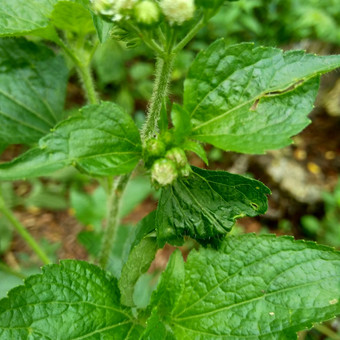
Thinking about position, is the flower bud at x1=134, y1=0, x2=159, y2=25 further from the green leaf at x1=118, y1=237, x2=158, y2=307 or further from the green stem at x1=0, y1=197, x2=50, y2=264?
the green stem at x1=0, y1=197, x2=50, y2=264

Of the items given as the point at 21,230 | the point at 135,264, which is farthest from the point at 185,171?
the point at 21,230

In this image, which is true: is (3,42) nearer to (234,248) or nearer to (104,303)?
(104,303)

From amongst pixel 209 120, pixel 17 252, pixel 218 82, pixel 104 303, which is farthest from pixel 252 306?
pixel 17 252

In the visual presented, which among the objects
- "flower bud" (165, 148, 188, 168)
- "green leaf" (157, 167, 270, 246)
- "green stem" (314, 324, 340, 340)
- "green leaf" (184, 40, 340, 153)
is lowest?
"green stem" (314, 324, 340, 340)

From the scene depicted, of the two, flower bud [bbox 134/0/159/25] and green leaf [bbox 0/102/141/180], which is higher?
flower bud [bbox 134/0/159/25]

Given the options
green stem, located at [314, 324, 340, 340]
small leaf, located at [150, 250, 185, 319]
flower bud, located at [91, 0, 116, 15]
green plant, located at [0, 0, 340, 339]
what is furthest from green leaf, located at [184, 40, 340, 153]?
green stem, located at [314, 324, 340, 340]

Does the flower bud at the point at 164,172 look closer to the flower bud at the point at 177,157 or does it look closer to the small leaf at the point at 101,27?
the flower bud at the point at 177,157
